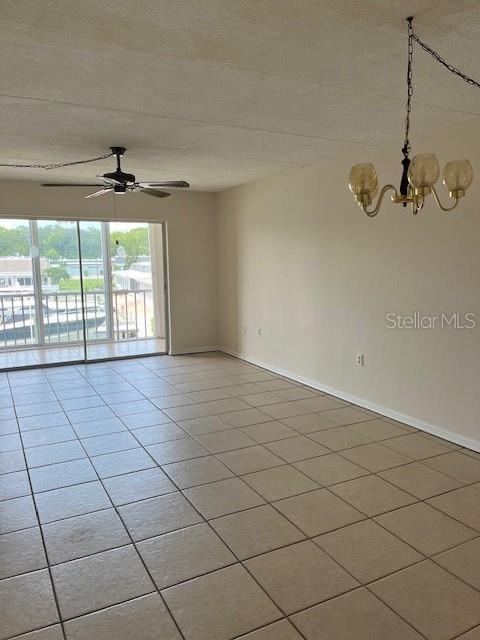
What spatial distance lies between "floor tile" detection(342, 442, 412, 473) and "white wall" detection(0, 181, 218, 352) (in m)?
4.06

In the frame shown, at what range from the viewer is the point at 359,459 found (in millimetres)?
3361

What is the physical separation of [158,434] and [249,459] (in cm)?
89

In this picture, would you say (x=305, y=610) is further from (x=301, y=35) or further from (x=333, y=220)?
(x=333, y=220)

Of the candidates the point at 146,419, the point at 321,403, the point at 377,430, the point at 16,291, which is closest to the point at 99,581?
the point at 146,419

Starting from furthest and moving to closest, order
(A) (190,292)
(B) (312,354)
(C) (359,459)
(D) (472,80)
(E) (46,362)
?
(A) (190,292) < (E) (46,362) < (B) (312,354) < (C) (359,459) < (D) (472,80)

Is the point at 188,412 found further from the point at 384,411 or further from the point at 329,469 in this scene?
the point at 384,411

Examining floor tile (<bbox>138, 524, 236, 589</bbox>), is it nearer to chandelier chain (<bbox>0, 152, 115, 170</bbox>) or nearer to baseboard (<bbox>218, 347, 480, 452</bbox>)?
baseboard (<bbox>218, 347, 480, 452</bbox>)

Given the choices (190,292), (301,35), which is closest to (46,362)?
(190,292)

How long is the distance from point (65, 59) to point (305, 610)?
273 cm

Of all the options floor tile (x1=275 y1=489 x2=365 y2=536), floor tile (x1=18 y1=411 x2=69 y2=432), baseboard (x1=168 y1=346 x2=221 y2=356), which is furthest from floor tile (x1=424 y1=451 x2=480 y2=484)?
baseboard (x1=168 y1=346 x2=221 y2=356)

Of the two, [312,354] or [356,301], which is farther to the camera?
[312,354]

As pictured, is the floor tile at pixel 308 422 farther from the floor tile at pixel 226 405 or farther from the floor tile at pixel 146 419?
the floor tile at pixel 146 419

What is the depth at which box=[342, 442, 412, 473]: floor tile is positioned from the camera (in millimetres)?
3270

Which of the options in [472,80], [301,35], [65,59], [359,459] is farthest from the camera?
[359,459]
